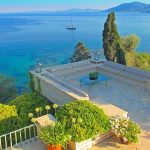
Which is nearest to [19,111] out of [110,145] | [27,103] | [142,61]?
[27,103]

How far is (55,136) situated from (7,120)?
3.91m

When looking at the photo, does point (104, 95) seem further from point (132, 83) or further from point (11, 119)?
point (11, 119)

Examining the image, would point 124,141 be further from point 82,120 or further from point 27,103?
point 27,103

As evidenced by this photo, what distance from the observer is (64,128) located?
6.52 metres

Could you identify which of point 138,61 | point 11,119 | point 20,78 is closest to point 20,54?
point 20,78

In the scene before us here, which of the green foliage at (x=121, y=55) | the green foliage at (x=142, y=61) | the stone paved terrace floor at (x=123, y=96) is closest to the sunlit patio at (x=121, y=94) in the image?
the stone paved terrace floor at (x=123, y=96)

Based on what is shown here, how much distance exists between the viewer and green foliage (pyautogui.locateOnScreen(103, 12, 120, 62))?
65.0 feet

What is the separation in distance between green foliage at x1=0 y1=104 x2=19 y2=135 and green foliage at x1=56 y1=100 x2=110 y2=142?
315 centimetres

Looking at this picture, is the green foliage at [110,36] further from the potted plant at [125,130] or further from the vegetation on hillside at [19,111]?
the potted plant at [125,130]

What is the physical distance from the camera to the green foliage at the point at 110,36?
19.8 metres

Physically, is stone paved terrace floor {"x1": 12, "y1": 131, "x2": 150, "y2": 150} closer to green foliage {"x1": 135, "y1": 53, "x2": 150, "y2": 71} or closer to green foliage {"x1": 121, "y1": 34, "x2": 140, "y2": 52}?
green foliage {"x1": 135, "y1": 53, "x2": 150, "y2": 71}

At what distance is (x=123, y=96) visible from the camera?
11039mm

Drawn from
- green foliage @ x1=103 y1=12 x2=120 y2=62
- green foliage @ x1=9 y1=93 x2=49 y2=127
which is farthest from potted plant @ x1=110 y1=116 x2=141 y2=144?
green foliage @ x1=103 y1=12 x2=120 y2=62

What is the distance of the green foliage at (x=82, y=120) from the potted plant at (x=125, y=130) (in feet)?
0.74
